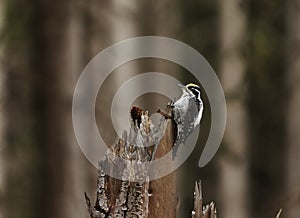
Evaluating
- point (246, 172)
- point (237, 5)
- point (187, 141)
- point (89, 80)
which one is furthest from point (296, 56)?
point (187, 141)

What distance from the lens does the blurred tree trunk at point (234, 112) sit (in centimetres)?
1041

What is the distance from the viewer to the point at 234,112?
10.8 meters

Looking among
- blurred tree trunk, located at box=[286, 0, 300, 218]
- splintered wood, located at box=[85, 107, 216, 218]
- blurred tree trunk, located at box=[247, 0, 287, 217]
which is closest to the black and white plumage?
splintered wood, located at box=[85, 107, 216, 218]

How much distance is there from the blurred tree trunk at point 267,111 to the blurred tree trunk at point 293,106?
375mm

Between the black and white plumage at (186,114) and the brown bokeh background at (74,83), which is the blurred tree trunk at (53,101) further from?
the black and white plumage at (186,114)

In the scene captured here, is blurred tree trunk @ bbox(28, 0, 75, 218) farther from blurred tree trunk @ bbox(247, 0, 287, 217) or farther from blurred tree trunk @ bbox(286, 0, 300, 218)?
blurred tree trunk @ bbox(286, 0, 300, 218)

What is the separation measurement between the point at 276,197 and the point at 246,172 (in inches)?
74.9

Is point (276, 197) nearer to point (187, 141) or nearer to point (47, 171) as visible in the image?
point (47, 171)

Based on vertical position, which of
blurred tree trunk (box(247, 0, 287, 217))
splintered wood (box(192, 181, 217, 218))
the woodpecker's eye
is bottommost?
splintered wood (box(192, 181, 217, 218))

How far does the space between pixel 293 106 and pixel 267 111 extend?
2.90 m

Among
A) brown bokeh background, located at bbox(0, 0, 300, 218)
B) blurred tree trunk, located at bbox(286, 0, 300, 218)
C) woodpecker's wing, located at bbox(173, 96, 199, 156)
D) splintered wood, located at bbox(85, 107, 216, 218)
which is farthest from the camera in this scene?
blurred tree trunk, located at bbox(286, 0, 300, 218)

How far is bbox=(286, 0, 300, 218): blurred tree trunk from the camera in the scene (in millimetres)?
10039

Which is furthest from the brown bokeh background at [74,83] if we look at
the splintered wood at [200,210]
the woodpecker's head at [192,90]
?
the splintered wood at [200,210]

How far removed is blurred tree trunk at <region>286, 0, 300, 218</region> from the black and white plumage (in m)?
6.84
